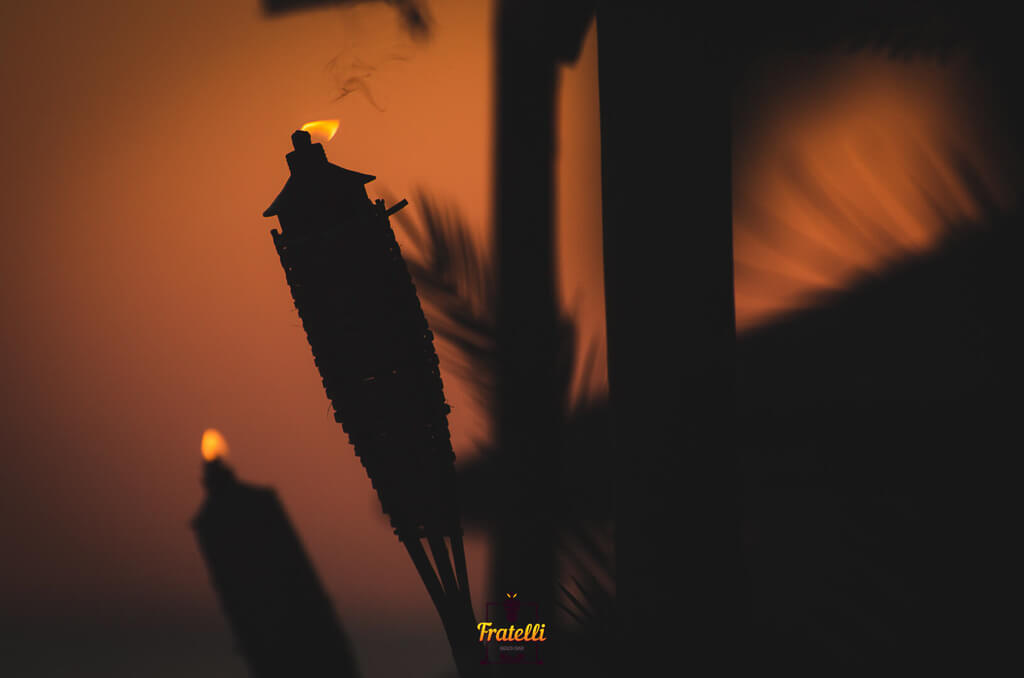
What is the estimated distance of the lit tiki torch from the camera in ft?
2.42

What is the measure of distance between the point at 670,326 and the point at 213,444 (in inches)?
38.1

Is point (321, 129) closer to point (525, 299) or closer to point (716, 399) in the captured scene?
point (525, 299)

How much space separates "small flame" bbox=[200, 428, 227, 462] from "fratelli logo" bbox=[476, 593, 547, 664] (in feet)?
2.10

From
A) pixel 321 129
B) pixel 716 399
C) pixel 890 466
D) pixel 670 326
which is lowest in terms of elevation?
pixel 890 466

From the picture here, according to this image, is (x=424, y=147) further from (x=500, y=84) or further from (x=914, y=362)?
(x=914, y=362)

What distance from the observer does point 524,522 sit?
1167 mm

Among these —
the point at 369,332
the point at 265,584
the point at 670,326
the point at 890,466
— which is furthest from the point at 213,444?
the point at 890,466

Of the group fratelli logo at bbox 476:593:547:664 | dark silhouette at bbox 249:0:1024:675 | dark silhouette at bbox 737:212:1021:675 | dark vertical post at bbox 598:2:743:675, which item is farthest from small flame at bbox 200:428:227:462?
dark silhouette at bbox 737:212:1021:675

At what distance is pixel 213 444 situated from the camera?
121cm

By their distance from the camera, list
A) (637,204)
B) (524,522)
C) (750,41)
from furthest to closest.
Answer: (524,522) → (750,41) → (637,204)

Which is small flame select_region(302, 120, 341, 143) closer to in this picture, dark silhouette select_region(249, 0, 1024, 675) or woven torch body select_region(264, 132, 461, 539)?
woven torch body select_region(264, 132, 461, 539)

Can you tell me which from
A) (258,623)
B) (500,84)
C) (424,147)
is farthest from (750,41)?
(258,623)

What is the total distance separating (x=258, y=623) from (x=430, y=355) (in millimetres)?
810

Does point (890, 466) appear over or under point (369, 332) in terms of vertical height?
under
